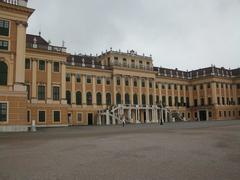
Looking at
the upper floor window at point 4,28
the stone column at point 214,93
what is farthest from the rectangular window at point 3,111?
the stone column at point 214,93

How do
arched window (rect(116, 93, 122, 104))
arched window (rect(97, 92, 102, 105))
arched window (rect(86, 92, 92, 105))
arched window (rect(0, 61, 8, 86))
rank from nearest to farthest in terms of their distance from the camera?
1. arched window (rect(0, 61, 8, 86))
2. arched window (rect(86, 92, 92, 105))
3. arched window (rect(97, 92, 102, 105))
4. arched window (rect(116, 93, 122, 104))

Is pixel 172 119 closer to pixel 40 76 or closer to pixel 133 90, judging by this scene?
pixel 133 90

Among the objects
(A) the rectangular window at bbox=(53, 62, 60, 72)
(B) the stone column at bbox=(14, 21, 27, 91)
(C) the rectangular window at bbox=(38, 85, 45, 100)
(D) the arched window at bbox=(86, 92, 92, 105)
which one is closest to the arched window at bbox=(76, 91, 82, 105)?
(D) the arched window at bbox=(86, 92, 92, 105)

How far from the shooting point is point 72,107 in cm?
5700

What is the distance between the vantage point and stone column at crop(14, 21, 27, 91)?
32.4 m

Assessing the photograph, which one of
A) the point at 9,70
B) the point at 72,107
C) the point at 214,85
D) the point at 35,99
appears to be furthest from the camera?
the point at 214,85

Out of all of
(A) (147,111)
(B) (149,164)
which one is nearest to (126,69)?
(A) (147,111)

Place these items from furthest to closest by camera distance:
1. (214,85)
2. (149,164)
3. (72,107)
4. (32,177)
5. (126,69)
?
1. (214,85)
2. (126,69)
3. (72,107)
4. (149,164)
5. (32,177)

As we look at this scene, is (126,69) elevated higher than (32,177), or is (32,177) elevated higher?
(126,69)

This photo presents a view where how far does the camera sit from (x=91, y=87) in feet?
200

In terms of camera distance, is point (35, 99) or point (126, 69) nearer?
point (35, 99)

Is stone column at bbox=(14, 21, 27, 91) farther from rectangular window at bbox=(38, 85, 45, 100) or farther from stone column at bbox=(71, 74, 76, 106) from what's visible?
stone column at bbox=(71, 74, 76, 106)

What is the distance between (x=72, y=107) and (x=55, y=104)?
30.6 ft

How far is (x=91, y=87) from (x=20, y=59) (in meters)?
28.6
